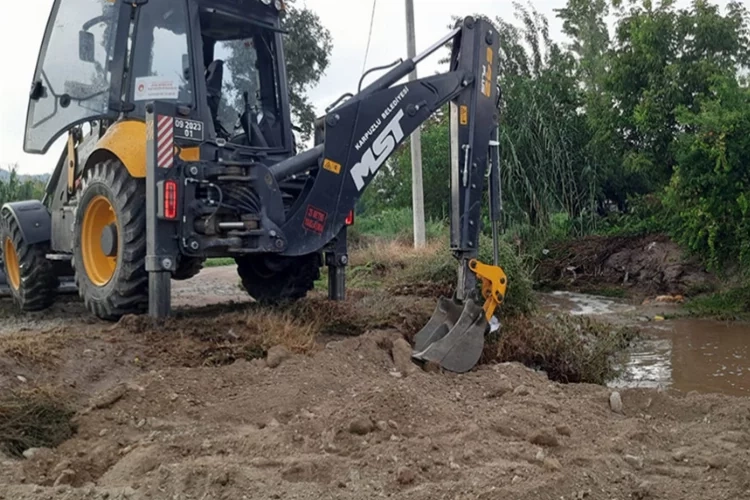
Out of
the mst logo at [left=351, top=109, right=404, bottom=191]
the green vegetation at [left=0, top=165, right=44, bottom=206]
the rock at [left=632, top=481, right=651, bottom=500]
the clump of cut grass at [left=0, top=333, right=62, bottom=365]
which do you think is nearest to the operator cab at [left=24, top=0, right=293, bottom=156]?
the mst logo at [left=351, top=109, right=404, bottom=191]

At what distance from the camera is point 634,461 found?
3805 mm

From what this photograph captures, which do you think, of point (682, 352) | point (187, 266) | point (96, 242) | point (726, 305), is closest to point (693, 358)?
point (682, 352)

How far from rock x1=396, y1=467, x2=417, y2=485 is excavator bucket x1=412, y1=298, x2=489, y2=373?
2.16 meters

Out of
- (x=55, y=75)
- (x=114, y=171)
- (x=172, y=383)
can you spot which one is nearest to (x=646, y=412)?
(x=172, y=383)

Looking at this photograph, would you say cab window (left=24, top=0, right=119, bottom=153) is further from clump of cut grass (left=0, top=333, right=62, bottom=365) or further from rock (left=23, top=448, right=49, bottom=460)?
rock (left=23, top=448, right=49, bottom=460)

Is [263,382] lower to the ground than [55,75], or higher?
lower

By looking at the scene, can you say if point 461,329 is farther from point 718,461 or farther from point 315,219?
point 718,461

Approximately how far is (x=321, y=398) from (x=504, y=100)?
15753 millimetres

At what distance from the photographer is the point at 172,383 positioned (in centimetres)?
486

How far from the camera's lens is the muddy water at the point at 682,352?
7.04 m

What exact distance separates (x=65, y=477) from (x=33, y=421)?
840 mm

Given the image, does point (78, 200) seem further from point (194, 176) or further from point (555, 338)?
point (555, 338)

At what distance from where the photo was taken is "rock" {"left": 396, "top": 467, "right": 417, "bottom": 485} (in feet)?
11.3

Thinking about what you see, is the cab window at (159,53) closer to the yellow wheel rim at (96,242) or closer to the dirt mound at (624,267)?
the yellow wheel rim at (96,242)
